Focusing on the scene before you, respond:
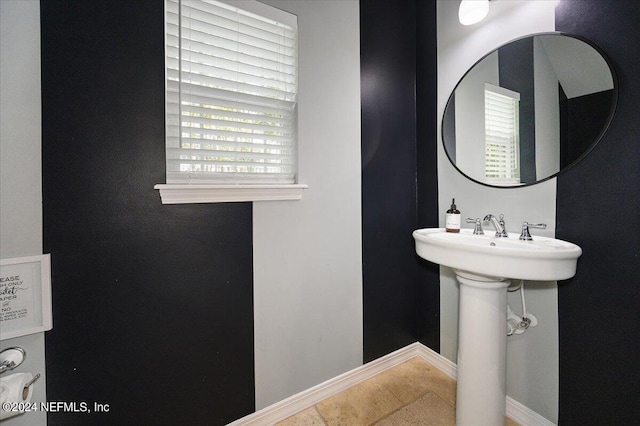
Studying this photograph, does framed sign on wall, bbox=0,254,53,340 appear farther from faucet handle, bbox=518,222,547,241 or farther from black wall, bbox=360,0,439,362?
faucet handle, bbox=518,222,547,241

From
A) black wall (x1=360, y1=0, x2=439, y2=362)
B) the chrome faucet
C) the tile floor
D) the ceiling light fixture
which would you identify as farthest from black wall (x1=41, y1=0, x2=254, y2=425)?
the ceiling light fixture

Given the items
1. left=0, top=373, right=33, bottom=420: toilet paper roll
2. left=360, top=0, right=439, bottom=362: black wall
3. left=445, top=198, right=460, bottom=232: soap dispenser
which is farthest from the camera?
left=360, top=0, right=439, bottom=362: black wall

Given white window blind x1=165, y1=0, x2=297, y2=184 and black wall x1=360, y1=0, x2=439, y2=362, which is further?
black wall x1=360, y1=0, x2=439, y2=362

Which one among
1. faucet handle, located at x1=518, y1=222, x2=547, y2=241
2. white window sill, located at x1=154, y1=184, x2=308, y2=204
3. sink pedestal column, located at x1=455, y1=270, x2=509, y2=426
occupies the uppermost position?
white window sill, located at x1=154, y1=184, x2=308, y2=204

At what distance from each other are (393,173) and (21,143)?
1651 millimetres

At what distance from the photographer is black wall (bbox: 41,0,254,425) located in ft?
2.89

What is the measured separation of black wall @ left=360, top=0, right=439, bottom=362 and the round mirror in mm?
210

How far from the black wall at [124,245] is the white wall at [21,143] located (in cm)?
3

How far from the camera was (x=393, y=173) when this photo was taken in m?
1.66

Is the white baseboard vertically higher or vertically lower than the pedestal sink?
lower

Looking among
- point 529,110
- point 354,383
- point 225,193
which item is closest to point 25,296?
point 225,193

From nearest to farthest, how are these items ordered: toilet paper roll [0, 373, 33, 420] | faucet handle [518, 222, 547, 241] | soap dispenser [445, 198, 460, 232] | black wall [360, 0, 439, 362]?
1. toilet paper roll [0, 373, 33, 420]
2. faucet handle [518, 222, 547, 241]
3. soap dispenser [445, 198, 460, 232]
4. black wall [360, 0, 439, 362]

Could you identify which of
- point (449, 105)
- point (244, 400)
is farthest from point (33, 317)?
point (449, 105)

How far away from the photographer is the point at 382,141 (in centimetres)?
161
